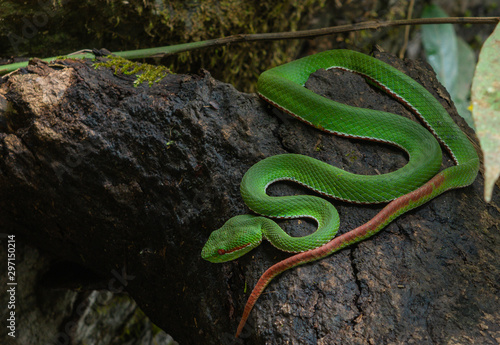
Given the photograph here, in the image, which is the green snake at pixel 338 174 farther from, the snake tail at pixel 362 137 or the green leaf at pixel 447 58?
the green leaf at pixel 447 58

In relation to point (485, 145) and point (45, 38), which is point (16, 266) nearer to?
point (45, 38)

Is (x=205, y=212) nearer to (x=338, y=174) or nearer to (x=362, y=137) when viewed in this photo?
(x=338, y=174)

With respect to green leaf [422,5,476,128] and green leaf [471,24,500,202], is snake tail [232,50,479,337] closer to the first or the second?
green leaf [471,24,500,202]

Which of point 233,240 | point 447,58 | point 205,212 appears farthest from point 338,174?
point 447,58

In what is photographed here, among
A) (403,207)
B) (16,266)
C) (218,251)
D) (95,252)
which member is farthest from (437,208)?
(16,266)

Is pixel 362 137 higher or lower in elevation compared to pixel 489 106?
lower

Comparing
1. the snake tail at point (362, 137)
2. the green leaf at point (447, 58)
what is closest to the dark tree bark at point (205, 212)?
the snake tail at point (362, 137)
